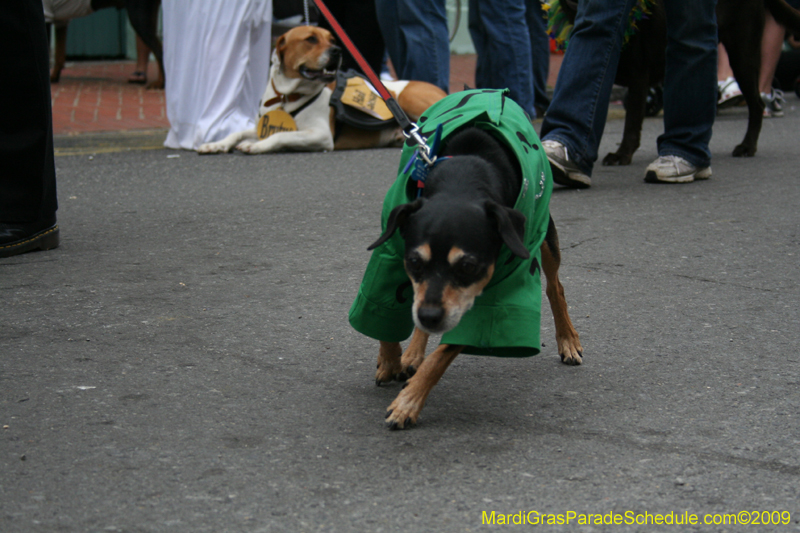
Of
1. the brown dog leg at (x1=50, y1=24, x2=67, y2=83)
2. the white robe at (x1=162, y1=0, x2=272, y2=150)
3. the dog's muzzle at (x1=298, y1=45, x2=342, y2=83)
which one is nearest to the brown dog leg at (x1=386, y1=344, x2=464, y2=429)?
the dog's muzzle at (x1=298, y1=45, x2=342, y2=83)

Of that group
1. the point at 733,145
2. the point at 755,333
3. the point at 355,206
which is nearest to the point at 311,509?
the point at 755,333

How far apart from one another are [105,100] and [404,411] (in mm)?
8125

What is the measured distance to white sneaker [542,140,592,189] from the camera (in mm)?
4746

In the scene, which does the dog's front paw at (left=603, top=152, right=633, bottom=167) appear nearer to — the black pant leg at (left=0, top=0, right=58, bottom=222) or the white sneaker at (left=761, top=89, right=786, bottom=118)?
the white sneaker at (left=761, top=89, right=786, bottom=118)

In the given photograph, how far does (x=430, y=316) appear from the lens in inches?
78.4

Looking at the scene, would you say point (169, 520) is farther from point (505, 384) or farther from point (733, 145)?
point (733, 145)

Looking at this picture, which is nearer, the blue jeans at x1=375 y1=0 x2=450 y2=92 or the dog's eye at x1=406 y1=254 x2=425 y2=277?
the dog's eye at x1=406 y1=254 x2=425 y2=277

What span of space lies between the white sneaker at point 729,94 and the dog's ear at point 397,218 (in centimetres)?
712

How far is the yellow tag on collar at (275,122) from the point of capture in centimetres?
643

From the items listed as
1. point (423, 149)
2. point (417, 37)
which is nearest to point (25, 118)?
point (423, 149)

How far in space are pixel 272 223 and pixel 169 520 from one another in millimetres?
2700

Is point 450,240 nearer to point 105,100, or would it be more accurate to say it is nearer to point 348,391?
point 348,391

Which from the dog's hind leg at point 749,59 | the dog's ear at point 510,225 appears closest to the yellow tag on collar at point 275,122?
the dog's hind leg at point 749,59

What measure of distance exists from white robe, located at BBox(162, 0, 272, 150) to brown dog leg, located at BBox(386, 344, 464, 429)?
192 inches
